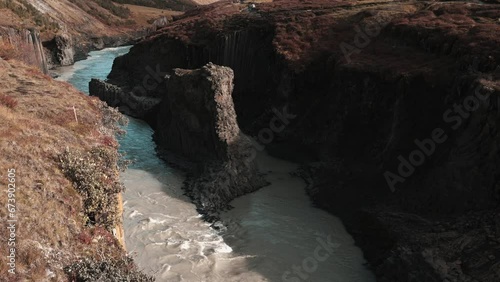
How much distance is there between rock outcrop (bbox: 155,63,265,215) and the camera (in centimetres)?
3231

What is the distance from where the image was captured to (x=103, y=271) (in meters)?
14.6

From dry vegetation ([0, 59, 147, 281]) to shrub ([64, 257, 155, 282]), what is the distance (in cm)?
4

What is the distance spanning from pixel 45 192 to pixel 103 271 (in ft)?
15.0

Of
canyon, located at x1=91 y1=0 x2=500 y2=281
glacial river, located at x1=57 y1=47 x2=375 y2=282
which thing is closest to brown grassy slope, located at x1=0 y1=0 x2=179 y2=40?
canyon, located at x1=91 y1=0 x2=500 y2=281

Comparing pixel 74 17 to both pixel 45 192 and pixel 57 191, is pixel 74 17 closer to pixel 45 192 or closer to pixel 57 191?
pixel 57 191

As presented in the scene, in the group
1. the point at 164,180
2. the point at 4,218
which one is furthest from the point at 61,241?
the point at 164,180

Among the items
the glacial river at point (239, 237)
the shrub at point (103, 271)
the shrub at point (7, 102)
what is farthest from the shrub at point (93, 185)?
the shrub at point (7, 102)

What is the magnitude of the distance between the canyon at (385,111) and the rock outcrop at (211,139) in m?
3.49

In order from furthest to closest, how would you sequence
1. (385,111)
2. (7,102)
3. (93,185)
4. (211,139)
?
(211,139)
(385,111)
(7,102)
(93,185)

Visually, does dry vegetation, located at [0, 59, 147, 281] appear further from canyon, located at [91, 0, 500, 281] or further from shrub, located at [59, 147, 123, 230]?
canyon, located at [91, 0, 500, 281]

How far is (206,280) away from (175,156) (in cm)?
1839

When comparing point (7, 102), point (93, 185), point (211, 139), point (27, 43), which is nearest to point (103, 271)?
point (93, 185)

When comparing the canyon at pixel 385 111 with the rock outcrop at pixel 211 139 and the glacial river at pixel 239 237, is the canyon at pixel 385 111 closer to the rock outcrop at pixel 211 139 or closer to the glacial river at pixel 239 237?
the glacial river at pixel 239 237

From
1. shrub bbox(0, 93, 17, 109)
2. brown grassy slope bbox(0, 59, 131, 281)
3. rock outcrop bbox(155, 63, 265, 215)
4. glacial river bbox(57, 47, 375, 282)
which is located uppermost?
shrub bbox(0, 93, 17, 109)
